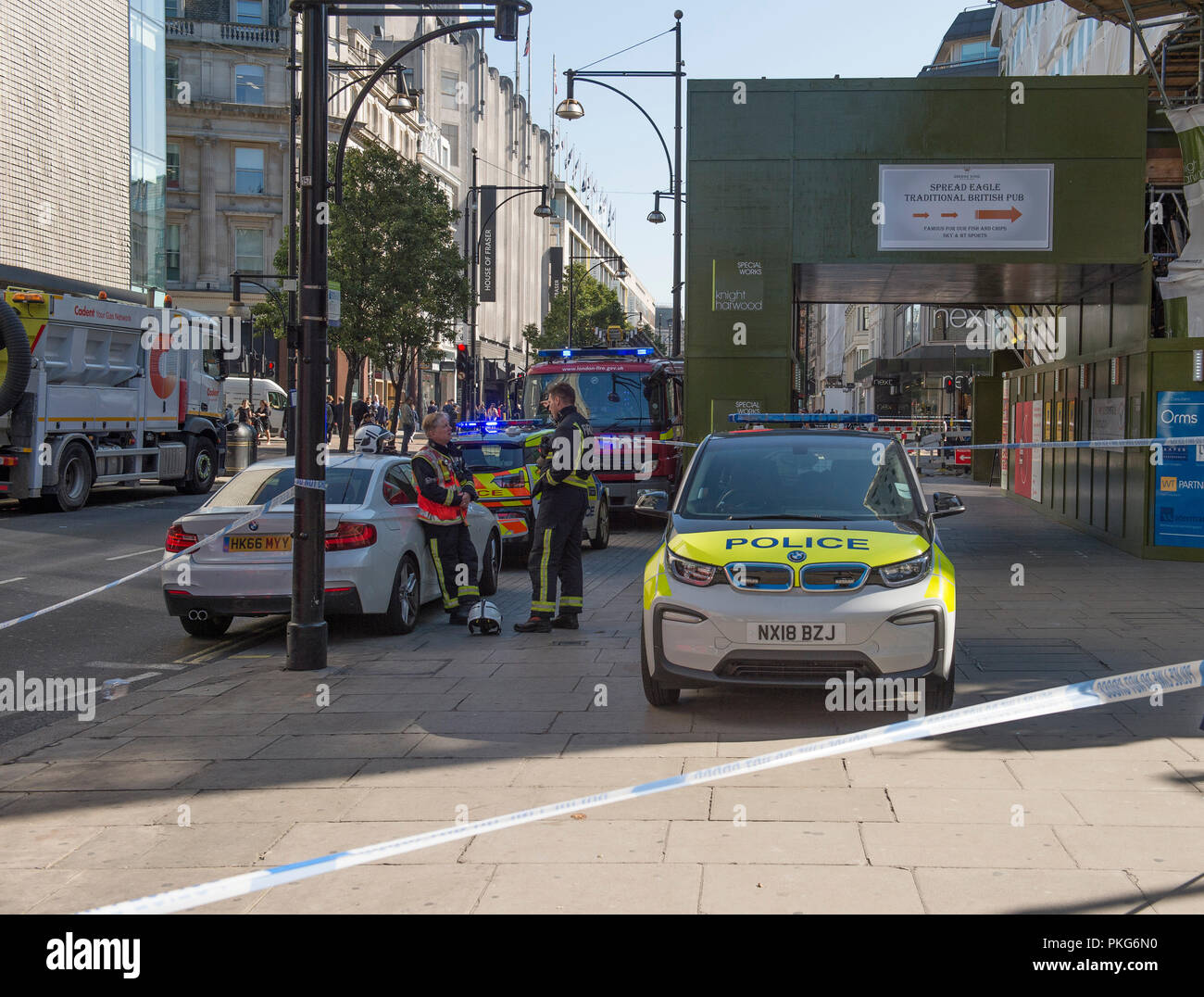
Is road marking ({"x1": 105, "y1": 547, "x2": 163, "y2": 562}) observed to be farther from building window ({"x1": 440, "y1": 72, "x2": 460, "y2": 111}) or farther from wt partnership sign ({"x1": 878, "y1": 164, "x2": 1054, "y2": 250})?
building window ({"x1": 440, "y1": 72, "x2": 460, "y2": 111})

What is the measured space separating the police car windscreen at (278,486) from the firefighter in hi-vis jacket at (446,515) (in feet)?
1.55

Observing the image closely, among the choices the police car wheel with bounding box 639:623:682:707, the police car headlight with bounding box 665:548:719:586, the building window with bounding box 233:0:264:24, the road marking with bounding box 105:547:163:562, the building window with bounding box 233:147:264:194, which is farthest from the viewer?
the building window with bounding box 233:0:264:24

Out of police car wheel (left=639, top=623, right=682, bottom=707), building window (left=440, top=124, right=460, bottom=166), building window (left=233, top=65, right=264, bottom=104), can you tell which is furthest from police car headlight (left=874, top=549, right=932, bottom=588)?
building window (left=440, top=124, right=460, bottom=166)

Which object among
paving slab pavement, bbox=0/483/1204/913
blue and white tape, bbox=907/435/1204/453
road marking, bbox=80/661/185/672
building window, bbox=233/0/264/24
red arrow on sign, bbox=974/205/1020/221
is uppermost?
building window, bbox=233/0/264/24

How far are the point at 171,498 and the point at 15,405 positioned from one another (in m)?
5.27

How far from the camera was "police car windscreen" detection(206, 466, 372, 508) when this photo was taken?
10172 mm

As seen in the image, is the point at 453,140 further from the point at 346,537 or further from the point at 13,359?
the point at 346,537

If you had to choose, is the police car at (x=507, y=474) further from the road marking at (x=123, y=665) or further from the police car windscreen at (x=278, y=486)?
the road marking at (x=123, y=665)

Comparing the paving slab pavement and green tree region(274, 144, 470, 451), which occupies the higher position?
green tree region(274, 144, 470, 451)

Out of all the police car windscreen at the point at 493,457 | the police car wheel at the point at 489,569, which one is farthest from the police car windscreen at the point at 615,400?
the police car wheel at the point at 489,569

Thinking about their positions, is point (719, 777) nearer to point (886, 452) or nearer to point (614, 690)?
point (614, 690)

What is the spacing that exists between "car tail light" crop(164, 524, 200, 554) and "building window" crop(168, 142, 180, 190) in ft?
164

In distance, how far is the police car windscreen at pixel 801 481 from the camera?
785 cm

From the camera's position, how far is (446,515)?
10.5m
